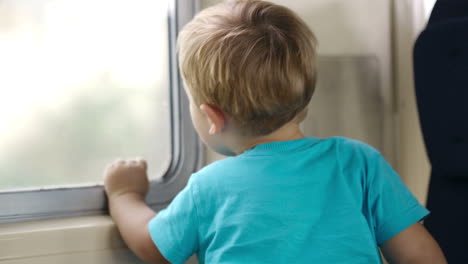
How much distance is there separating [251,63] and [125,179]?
0.42 meters

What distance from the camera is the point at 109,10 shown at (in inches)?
51.1

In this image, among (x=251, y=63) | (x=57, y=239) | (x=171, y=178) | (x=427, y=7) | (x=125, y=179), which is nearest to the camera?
(x=251, y=63)

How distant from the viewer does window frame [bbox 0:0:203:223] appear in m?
1.19

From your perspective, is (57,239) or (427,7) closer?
(57,239)

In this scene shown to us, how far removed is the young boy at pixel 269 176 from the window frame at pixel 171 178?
0.25 meters

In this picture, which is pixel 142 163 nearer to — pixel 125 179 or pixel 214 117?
pixel 125 179

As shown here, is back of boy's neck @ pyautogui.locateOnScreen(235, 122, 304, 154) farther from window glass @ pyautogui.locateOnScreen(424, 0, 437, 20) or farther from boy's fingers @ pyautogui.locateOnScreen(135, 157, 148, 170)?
window glass @ pyautogui.locateOnScreen(424, 0, 437, 20)

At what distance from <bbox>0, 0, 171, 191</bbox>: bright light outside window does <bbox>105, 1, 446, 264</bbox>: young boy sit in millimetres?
335

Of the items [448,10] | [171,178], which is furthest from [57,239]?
[448,10]

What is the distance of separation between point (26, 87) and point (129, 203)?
1.09 ft

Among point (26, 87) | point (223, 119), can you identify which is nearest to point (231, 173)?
point (223, 119)

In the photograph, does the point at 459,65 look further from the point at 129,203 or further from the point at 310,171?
the point at 129,203

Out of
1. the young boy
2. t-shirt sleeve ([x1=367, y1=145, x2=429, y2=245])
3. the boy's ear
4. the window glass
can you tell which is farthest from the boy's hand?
the window glass

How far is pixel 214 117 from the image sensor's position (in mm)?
975
